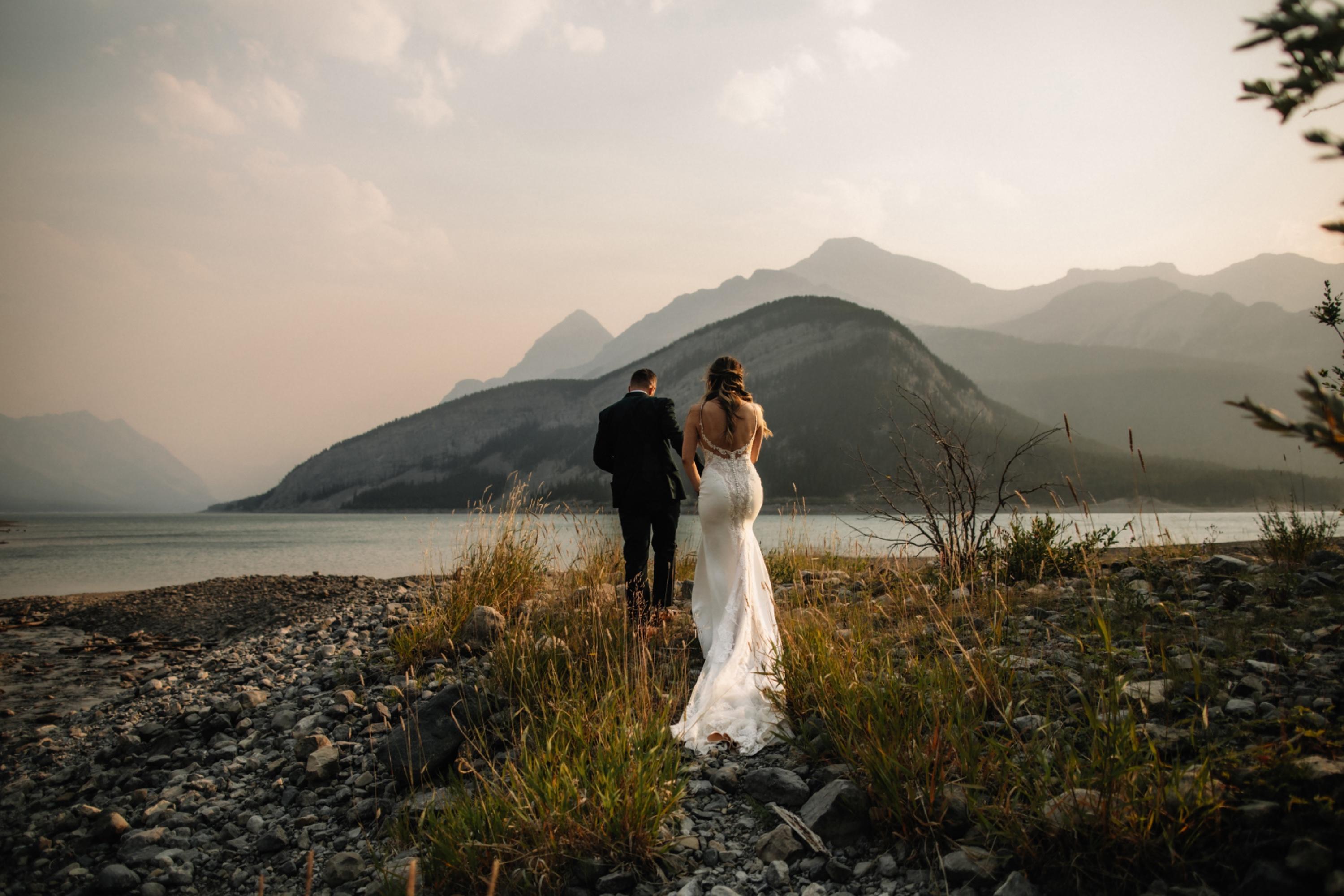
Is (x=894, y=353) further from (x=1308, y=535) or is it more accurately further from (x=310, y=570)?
(x=1308, y=535)

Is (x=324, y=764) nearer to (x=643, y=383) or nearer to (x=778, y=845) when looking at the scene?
(x=778, y=845)

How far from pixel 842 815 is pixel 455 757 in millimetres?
2680

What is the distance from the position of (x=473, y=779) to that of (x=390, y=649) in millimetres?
2822

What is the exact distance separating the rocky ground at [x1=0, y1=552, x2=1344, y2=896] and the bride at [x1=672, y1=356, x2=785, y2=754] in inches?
45.6

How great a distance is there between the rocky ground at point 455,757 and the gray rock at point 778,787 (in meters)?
0.02

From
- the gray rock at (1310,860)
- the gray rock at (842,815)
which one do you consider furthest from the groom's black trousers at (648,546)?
the gray rock at (1310,860)

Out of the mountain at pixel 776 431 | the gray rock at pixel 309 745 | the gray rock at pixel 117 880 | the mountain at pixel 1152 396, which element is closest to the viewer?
the gray rock at pixel 117 880

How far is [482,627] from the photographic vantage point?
6531 mm

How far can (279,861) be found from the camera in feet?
13.3

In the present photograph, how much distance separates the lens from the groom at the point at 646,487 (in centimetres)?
731

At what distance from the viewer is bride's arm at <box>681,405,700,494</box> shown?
22.4 ft

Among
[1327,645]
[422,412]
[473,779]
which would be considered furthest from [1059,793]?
[422,412]

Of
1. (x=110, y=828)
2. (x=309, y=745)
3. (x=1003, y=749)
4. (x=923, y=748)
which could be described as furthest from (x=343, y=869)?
(x=1003, y=749)

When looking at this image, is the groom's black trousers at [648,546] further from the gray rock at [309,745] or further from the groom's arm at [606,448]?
the gray rock at [309,745]
